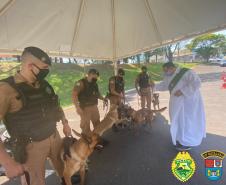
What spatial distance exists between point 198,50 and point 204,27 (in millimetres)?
46279

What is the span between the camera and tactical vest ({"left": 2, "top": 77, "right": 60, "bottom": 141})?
8.06 ft

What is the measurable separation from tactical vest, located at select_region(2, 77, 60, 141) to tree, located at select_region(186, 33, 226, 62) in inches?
1887

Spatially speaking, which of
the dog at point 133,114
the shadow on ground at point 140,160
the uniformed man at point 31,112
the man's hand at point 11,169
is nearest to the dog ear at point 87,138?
the uniformed man at point 31,112

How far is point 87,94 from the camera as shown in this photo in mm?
5734

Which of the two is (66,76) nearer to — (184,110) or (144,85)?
(144,85)

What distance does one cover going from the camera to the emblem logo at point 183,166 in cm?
411

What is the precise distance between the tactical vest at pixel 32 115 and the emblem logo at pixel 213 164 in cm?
292

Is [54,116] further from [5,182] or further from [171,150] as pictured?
[171,150]

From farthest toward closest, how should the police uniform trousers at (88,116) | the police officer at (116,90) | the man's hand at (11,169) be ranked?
the police officer at (116,90) → the police uniform trousers at (88,116) → the man's hand at (11,169)

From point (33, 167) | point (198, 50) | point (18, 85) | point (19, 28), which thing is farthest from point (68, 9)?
point (198, 50)

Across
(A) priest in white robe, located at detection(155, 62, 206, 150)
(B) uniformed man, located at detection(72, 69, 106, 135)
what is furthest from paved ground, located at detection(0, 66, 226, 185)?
(B) uniformed man, located at detection(72, 69, 106, 135)

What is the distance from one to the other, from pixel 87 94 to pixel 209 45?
156ft

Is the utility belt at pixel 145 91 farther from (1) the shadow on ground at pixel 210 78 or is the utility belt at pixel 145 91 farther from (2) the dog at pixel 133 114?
(1) the shadow on ground at pixel 210 78

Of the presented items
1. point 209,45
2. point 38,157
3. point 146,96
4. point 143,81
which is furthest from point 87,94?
point 209,45
